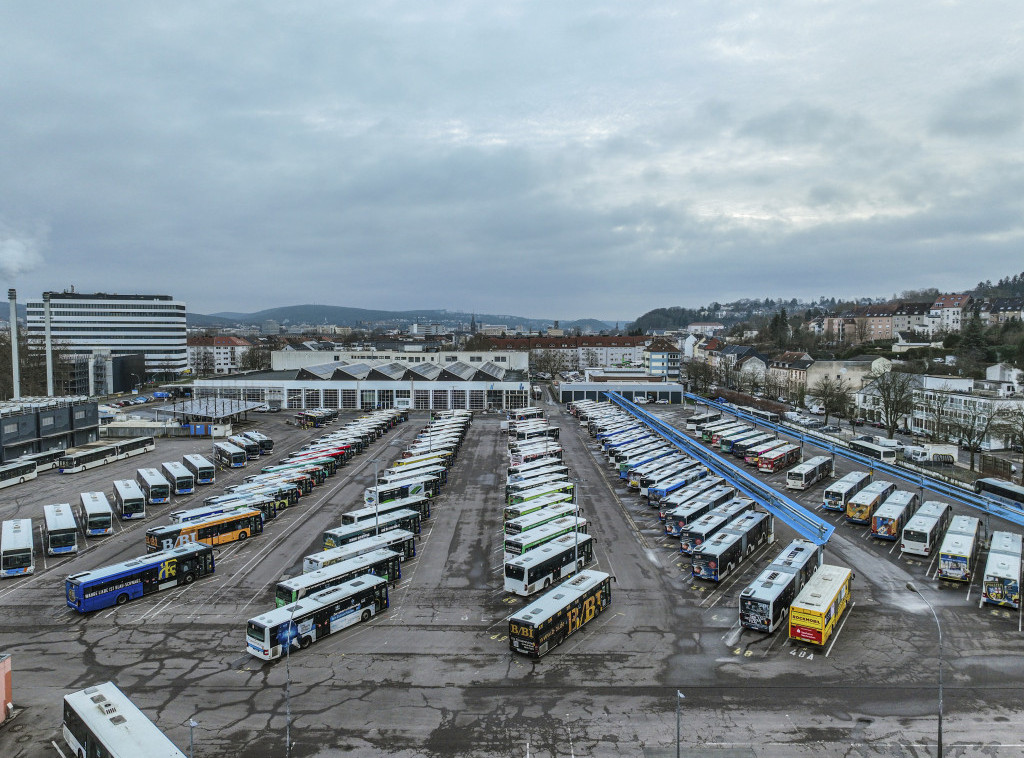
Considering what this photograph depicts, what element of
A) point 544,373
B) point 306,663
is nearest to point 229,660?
point 306,663

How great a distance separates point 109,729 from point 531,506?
26.0m

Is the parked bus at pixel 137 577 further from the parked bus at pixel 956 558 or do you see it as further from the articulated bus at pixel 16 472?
the parked bus at pixel 956 558

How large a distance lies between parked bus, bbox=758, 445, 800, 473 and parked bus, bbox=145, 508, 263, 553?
41972 mm

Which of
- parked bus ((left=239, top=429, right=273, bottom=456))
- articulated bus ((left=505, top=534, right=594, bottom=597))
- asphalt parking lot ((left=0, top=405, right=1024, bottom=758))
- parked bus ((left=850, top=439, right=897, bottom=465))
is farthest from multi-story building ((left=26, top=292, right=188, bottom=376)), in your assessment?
parked bus ((left=850, top=439, right=897, bottom=465))

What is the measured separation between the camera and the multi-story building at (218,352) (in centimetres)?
17400

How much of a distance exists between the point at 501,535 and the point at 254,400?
2817 inches

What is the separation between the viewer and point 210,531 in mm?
35312

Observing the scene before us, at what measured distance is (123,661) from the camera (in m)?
22.6

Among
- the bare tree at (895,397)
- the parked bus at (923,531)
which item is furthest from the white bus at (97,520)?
the bare tree at (895,397)

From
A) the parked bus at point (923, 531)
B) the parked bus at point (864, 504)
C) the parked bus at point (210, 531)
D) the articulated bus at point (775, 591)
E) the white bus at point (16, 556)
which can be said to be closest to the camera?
the articulated bus at point (775, 591)

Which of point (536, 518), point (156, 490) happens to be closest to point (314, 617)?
point (536, 518)

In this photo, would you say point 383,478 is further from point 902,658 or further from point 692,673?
point 902,658

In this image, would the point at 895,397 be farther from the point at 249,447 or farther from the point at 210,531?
the point at 210,531

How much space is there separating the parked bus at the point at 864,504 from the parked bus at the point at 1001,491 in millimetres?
8280
